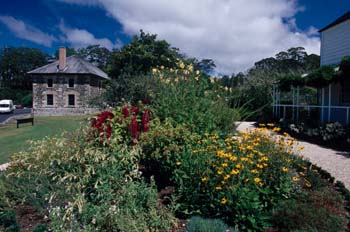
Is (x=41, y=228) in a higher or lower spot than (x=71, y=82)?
lower

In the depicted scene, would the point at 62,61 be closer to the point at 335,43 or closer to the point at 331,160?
the point at 335,43

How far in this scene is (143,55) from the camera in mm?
33562

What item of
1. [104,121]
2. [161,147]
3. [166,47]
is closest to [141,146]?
[161,147]

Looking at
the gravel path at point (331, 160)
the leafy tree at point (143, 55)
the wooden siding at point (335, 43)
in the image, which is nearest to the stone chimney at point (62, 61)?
the leafy tree at point (143, 55)

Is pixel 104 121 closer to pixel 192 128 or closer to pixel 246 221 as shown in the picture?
pixel 192 128

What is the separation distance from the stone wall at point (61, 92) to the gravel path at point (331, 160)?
3259cm

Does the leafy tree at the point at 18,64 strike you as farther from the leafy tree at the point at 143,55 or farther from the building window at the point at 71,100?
the leafy tree at the point at 143,55

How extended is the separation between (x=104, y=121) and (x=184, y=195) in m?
2.07

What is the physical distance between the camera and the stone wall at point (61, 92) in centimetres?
3809

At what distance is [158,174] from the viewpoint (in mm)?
5223

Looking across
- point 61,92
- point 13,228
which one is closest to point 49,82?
point 61,92

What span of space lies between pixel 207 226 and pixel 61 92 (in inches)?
1536

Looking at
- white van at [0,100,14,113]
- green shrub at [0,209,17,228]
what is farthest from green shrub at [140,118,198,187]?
white van at [0,100,14,113]

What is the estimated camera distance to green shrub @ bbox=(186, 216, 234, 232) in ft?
10.5
